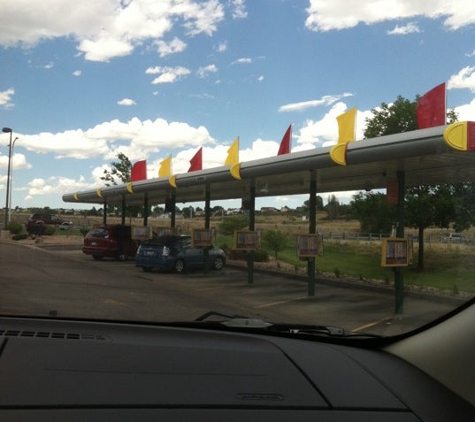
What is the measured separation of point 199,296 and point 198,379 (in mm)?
3015

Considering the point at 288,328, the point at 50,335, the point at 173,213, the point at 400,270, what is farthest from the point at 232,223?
the point at 50,335

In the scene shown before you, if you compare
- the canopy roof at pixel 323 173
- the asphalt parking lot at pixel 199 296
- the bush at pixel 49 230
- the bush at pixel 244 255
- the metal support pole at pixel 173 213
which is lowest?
the asphalt parking lot at pixel 199 296

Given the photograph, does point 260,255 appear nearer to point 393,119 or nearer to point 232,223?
point 232,223

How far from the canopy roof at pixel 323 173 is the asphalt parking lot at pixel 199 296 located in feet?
2.37

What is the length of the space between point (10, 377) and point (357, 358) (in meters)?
1.55

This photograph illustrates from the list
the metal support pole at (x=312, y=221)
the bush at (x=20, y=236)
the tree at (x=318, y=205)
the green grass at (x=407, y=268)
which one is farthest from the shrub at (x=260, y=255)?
the bush at (x=20, y=236)

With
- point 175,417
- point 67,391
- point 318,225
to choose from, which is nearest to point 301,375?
point 175,417

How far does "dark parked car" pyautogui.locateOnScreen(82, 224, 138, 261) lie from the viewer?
5512 mm

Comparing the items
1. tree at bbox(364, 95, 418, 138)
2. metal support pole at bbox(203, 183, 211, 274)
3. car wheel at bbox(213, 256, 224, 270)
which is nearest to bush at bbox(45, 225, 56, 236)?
metal support pole at bbox(203, 183, 211, 274)

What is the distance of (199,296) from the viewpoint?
5137 mm

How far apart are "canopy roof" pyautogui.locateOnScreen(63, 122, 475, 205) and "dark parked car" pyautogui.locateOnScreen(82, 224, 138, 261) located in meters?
0.30

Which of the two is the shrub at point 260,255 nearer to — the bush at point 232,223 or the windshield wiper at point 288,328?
the bush at point 232,223

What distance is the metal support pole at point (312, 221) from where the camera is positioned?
6025 mm

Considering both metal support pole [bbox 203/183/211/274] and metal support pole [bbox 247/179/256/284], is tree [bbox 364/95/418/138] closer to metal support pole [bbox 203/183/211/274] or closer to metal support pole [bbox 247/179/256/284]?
metal support pole [bbox 247/179/256/284]
